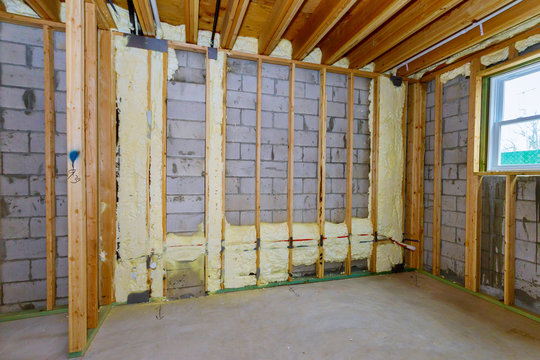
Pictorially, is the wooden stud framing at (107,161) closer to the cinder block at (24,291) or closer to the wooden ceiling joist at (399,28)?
the cinder block at (24,291)

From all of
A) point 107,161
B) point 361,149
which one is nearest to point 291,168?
point 361,149

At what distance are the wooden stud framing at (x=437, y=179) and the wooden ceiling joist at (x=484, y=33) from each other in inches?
14.9

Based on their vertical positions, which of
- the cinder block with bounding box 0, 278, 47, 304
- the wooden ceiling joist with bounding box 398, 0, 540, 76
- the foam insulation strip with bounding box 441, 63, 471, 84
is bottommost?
the cinder block with bounding box 0, 278, 47, 304

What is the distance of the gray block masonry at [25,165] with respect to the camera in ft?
7.23

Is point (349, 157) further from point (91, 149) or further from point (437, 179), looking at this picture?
point (91, 149)

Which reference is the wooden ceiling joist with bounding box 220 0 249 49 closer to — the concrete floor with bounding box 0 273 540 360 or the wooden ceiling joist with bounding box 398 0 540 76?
the wooden ceiling joist with bounding box 398 0 540 76

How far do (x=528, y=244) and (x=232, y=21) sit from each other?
11.3 ft

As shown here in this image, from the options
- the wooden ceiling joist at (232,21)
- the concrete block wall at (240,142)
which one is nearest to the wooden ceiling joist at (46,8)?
the wooden ceiling joist at (232,21)

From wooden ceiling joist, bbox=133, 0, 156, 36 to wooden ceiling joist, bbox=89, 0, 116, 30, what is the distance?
25 centimetres

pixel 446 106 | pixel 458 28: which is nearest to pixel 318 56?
pixel 458 28

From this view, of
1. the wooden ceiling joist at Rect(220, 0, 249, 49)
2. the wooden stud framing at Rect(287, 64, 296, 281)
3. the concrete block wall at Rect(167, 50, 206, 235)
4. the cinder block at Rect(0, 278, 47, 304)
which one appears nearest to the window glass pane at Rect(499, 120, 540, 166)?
the wooden stud framing at Rect(287, 64, 296, 281)

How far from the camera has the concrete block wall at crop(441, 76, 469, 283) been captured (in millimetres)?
2969

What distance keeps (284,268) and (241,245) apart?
0.60 metres

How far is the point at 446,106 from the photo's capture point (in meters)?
3.16
